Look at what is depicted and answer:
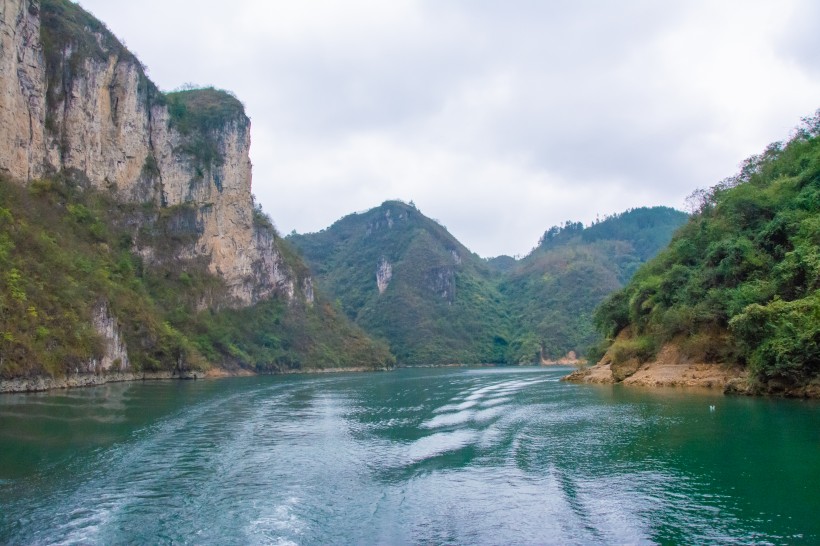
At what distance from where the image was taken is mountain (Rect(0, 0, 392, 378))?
46500mm

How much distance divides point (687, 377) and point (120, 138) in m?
80.0

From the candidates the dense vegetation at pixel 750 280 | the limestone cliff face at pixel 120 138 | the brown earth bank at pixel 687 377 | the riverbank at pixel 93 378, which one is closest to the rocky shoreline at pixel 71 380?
the riverbank at pixel 93 378

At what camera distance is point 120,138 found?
3263 inches

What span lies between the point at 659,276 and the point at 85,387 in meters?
48.2

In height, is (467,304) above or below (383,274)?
below

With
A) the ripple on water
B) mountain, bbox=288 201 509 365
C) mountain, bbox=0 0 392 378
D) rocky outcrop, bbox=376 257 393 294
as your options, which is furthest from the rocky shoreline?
rocky outcrop, bbox=376 257 393 294

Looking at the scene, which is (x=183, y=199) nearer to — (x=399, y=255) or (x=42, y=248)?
(x=42, y=248)

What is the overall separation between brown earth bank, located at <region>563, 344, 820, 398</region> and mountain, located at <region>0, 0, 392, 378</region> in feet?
144

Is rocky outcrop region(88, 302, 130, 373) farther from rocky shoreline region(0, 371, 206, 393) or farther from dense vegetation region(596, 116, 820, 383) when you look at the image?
dense vegetation region(596, 116, 820, 383)

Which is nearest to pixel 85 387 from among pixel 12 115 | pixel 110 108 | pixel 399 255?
pixel 12 115

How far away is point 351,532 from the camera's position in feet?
37.0

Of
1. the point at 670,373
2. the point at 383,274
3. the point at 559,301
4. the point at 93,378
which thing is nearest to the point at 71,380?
the point at 93,378

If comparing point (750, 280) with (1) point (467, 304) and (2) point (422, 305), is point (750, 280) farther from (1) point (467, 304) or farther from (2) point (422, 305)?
(1) point (467, 304)

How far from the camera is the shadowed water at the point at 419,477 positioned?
1117cm
